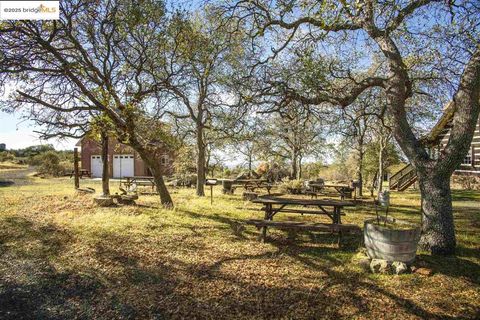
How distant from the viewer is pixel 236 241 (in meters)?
7.57

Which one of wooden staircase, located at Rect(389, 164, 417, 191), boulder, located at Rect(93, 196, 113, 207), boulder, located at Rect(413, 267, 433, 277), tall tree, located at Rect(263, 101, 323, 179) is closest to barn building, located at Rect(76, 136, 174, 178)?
tall tree, located at Rect(263, 101, 323, 179)

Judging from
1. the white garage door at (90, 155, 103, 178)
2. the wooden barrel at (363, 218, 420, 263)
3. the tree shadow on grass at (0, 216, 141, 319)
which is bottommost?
the tree shadow on grass at (0, 216, 141, 319)

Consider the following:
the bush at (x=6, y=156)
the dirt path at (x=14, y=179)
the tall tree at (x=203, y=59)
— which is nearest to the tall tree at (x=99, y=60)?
the tall tree at (x=203, y=59)

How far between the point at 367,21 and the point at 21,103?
10387 mm

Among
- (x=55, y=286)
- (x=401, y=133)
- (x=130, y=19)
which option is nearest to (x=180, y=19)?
(x=130, y=19)

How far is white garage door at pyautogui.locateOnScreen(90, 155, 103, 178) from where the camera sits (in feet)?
118

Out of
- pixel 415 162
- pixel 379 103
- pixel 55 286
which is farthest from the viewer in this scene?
pixel 379 103

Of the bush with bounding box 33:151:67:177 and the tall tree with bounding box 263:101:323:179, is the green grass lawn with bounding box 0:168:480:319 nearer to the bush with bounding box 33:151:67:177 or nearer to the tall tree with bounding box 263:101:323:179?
the tall tree with bounding box 263:101:323:179

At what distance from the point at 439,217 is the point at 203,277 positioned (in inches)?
184

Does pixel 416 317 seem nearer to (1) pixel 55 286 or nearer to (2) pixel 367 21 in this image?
(1) pixel 55 286

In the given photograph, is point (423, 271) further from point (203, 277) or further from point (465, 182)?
point (465, 182)

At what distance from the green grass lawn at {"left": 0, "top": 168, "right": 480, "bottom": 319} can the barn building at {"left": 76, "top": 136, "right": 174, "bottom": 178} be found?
25.6 metres

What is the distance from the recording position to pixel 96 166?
3622 cm

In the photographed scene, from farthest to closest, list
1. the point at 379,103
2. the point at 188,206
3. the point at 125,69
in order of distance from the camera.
Answer: the point at 379,103 < the point at 188,206 < the point at 125,69
